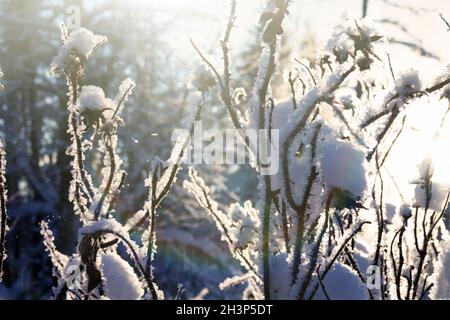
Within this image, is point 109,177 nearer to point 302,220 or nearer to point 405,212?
point 302,220

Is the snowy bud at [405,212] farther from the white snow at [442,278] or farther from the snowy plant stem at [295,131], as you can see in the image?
the snowy plant stem at [295,131]

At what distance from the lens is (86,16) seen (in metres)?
10.7

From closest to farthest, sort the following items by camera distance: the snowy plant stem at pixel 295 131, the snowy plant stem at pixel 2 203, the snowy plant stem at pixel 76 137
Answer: the snowy plant stem at pixel 295 131 < the snowy plant stem at pixel 2 203 < the snowy plant stem at pixel 76 137

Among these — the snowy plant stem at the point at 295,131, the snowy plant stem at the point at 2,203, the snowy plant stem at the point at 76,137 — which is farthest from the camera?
the snowy plant stem at the point at 76,137

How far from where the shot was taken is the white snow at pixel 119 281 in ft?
4.11

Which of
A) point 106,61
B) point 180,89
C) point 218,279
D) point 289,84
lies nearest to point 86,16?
point 106,61

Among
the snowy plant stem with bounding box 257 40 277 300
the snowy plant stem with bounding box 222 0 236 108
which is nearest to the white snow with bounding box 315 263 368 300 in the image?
the snowy plant stem with bounding box 257 40 277 300

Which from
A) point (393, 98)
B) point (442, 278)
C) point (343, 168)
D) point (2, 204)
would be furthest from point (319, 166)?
point (2, 204)

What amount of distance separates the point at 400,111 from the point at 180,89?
11826 millimetres

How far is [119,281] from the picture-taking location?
128cm

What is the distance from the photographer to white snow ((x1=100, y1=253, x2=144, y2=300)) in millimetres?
1252

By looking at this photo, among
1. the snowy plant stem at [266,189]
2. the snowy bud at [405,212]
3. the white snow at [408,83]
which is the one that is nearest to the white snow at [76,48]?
the snowy plant stem at [266,189]

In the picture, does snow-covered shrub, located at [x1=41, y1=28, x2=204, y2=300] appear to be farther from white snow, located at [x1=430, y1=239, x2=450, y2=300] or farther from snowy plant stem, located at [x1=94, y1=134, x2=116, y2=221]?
white snow, located at [x1=430, y1=239, x2=450, y2=300]
